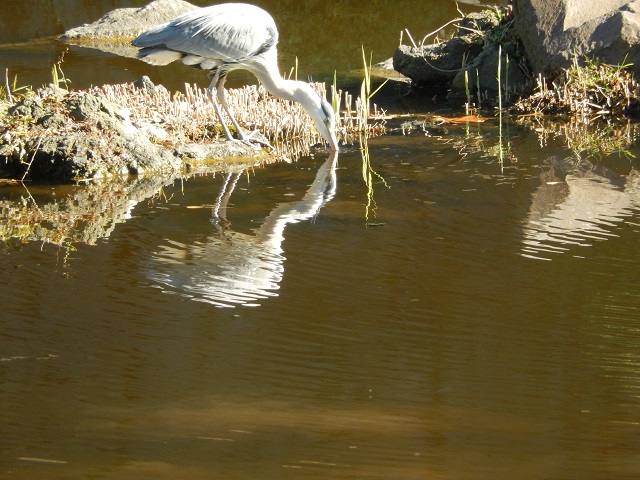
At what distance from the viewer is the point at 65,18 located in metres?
20.5

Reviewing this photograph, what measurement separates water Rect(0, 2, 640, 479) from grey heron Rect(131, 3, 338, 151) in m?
1.91

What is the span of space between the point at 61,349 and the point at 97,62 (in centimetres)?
1199

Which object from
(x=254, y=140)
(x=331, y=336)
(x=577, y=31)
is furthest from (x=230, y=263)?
(x=577, y=31)

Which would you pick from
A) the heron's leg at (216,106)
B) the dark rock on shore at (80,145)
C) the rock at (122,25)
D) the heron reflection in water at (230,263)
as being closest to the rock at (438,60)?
the heron's leg at (216,106)

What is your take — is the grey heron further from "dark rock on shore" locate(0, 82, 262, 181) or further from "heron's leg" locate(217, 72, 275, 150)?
"dark rock on shore" locate(0, 82, 262, 181)

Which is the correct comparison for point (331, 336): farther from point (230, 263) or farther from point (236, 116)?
point (236, 116)

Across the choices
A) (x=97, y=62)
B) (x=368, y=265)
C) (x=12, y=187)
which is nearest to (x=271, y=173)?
(x=12, y=187)

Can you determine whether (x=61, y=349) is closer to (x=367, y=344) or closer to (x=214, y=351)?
(x=214, y=351)

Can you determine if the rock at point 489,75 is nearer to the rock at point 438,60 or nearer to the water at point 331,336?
the rock at point 438,60

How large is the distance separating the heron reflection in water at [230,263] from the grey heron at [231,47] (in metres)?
2.36

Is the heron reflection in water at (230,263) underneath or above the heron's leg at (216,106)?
underneath

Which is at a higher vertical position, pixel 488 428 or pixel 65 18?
pixel 65 18

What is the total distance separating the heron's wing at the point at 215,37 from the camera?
9.20 m

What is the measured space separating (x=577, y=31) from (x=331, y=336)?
809 centimetres
